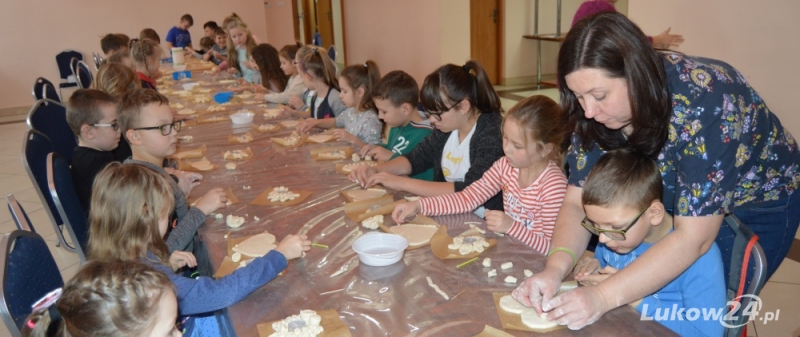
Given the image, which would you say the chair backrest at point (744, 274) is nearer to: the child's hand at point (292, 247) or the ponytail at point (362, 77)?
the child's hand at point (292, 247)

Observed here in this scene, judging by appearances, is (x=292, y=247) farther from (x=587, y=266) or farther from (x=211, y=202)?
(x=587, y=266)

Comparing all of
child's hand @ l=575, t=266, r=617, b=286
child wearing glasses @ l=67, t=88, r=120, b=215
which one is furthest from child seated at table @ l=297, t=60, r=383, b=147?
child's hand @ l=575, t=266, r=617, b=286

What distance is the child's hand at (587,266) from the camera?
1605 mm

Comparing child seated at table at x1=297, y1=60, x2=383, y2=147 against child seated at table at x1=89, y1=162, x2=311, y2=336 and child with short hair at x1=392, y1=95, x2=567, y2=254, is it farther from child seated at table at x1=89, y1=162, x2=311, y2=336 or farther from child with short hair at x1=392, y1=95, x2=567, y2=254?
child seated at table at x1=89, y1=162, x2=311, y2=336

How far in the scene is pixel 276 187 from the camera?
2346 mm

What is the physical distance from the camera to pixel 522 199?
2039 millimetres

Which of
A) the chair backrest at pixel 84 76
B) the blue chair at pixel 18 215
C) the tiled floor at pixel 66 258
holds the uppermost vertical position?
the chair backrest at pixel 84 76

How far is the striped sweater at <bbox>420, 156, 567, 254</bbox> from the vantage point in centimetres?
193

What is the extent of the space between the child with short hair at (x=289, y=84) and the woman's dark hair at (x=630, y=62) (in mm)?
3632

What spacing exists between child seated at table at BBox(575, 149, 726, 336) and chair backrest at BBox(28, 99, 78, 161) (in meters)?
3.01

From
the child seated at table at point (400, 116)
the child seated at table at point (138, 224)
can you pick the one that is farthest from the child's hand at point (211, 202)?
the child seated at table at point (400, 116)

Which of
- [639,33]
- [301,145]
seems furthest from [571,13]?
[639,33]

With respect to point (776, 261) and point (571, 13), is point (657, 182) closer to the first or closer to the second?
point (776, 261)

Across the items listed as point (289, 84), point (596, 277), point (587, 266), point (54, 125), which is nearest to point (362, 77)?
point (289, 84)
